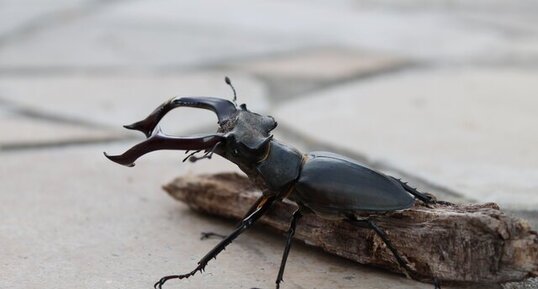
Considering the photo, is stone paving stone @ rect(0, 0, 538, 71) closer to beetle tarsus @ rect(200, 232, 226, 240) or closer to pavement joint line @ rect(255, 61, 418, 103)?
pavement joint line @ rect(255, 61, 418, 103)

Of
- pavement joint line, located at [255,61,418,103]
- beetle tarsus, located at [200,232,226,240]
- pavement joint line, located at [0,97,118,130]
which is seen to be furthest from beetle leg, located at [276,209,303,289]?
pavement joint line, located at [255,61,418,103]

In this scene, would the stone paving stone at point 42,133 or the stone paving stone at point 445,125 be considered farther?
the stone paving stone at point 42,133

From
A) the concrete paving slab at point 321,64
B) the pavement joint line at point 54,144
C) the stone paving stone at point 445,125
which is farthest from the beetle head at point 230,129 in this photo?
the concrete paving slab at point 321,64

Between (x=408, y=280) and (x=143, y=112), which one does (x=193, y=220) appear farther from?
(x=143, y=112)

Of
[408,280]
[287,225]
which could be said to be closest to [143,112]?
[287,225]

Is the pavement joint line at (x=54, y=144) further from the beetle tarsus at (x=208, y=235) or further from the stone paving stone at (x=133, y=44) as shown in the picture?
the stone paving stone at (x=133, y=44)

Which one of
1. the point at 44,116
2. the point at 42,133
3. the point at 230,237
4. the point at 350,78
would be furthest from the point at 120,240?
the point at 350,78

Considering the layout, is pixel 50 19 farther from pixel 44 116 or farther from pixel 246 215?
pixel 246 215
